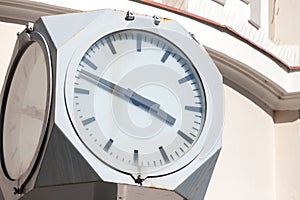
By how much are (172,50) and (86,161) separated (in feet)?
1.11

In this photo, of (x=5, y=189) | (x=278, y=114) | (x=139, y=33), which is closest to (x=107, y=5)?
(x=139, y=33)

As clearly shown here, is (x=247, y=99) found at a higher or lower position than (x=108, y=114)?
higher

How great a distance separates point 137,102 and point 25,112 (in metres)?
0.25

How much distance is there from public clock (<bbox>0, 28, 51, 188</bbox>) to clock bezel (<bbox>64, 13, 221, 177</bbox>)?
0.05 metres

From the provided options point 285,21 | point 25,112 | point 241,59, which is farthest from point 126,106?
point 285,21

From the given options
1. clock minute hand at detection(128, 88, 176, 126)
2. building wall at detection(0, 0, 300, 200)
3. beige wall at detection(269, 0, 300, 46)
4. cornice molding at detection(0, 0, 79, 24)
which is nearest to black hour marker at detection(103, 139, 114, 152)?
clock minute hand at detection(128, 88, 176, 126)

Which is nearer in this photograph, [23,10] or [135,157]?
[135,157]

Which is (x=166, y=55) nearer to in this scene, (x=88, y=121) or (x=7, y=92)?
(x=88, y=121)

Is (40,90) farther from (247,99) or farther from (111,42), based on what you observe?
(247,99)

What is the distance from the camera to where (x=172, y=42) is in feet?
6.69

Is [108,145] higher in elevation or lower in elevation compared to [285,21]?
lower

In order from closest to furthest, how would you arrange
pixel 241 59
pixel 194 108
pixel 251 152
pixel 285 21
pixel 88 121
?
pixel 88 121 < pixel 194 108 < pixel 241 59 < pixel 251 152 < pixel 285 21

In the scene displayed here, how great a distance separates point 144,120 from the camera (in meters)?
1.95

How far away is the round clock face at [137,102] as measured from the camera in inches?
75.0
